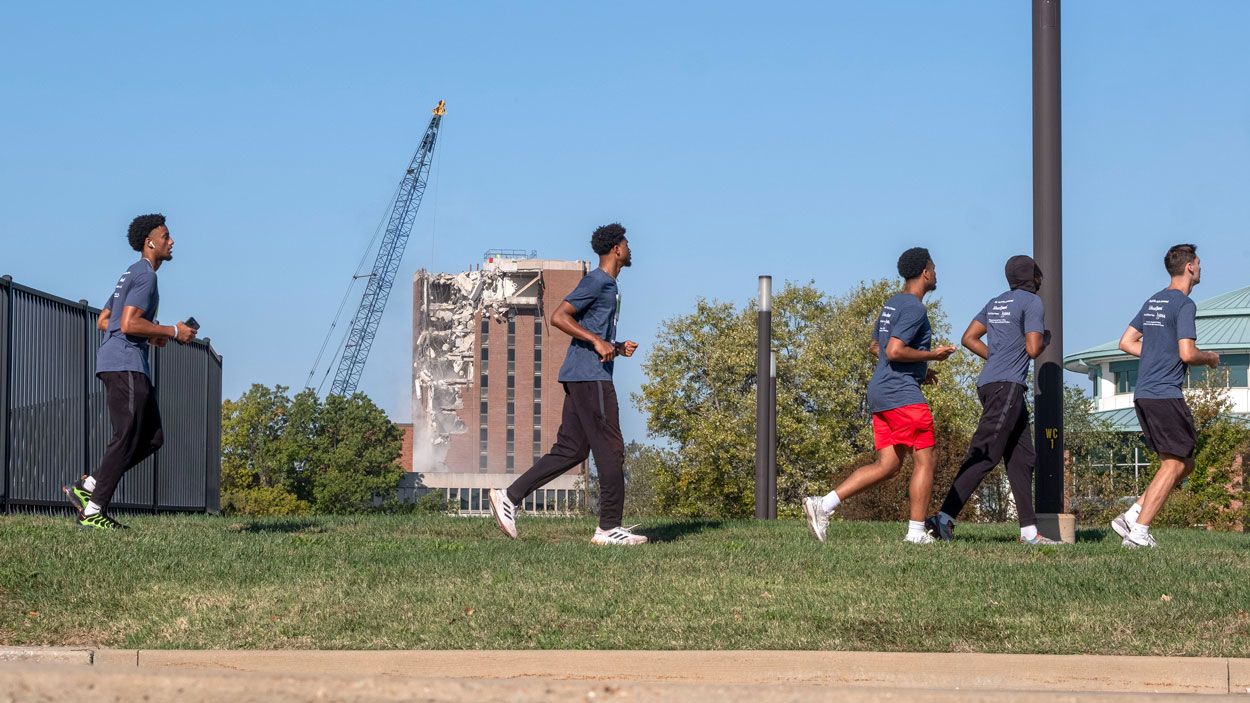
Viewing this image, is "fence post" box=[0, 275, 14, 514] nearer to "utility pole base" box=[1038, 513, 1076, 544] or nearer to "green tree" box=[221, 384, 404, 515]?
"utility pole base" box=[1038, 513, 1076, 544]

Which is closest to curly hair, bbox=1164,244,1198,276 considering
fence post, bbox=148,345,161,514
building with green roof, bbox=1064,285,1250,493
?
fence post, bbox=148,345,161,514

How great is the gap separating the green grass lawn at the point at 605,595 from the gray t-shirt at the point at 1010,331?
127 centimetres

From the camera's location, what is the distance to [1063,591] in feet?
21.4

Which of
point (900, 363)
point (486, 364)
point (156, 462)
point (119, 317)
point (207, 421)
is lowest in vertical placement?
point (156, 462)

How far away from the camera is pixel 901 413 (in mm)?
9062

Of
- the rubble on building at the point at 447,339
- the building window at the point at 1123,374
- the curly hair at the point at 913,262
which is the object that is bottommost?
the curly hair at the point at 913,262

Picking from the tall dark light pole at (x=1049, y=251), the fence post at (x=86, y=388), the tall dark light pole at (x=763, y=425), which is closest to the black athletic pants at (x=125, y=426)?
the fence post at (x=86, y=388)

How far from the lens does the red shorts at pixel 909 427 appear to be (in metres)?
9.01

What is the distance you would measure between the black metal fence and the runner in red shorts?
6811 mm

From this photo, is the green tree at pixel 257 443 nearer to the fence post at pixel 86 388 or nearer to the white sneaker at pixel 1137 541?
the fence post at pixel 86 388

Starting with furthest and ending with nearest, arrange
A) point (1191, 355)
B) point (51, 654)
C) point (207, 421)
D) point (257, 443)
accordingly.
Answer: point (257, 443) < point (207, 421) < point (1191, 355) < point (51, 654)

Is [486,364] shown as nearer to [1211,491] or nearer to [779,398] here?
[779,398]

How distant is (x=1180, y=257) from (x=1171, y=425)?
A: 1165 mm

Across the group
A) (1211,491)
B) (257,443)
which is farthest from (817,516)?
(257,443)
